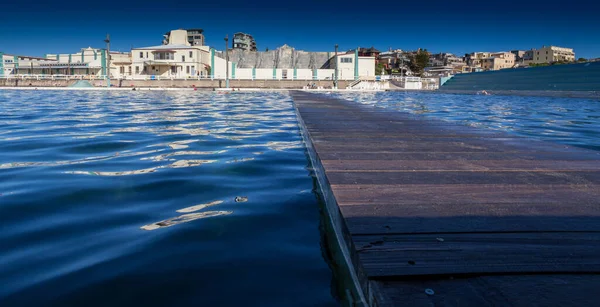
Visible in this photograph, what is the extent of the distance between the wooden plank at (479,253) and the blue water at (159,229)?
0.42m

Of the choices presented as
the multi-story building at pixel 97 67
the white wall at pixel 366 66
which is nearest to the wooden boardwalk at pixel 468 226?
the white wall at pixel 366 66

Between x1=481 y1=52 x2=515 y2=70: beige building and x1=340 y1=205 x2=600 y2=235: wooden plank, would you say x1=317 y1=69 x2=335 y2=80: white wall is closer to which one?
x1=340 y1=205 x2=600 y2=235: wooden plank

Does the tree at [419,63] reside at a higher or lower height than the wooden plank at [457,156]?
higher

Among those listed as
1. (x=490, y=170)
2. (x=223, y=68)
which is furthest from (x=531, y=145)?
(x=223, y=68)

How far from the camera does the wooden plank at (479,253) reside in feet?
4.27

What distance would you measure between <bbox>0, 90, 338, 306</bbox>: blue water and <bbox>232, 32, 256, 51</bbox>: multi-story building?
102203 millimetres

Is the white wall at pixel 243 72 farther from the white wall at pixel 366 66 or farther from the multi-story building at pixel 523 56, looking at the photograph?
the multi-story building at pixel 523 56

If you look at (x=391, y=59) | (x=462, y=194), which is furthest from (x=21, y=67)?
(x=391, y=59)

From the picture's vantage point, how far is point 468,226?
1673 millimetres

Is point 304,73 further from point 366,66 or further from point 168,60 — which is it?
point 168,60

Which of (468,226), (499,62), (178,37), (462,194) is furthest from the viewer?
(499,62)

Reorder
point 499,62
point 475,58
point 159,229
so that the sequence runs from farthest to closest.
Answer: point 475,58, point 499,62, point 159,229

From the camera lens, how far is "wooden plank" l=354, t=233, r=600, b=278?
130 cm

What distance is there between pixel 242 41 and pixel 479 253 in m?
109
